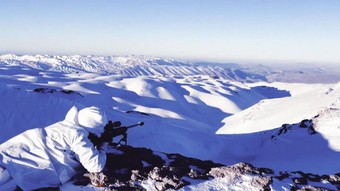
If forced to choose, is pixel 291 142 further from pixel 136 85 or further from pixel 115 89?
pixel 136 85

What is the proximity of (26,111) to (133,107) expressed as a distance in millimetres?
23116

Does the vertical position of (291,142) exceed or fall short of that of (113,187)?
it falls short

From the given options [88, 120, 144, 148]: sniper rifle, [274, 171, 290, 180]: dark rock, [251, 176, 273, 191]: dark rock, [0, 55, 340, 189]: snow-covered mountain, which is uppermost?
[88, 120, 144, 148]: sniper rifle

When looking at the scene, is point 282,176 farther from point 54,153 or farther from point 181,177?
point 54,153

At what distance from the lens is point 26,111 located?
4047 cm

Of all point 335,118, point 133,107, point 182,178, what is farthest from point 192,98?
point 182,178

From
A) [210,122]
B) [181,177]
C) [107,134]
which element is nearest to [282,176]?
[181,177]

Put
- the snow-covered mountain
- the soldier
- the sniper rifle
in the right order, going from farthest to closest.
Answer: the snow-covered mountain → the sniper rifle → the soldier

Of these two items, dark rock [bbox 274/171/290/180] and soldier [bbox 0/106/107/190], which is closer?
soldier [bbox 0/106/107/190]

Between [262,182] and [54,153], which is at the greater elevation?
[54,153]

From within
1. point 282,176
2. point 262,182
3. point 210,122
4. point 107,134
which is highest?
point 107,134

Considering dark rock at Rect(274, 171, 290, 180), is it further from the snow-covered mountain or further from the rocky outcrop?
the snow-covered mountain

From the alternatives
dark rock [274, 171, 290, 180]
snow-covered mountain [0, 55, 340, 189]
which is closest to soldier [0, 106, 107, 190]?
dark rock [274, 171, 290, 180]

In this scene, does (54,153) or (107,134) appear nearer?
(54,153)
